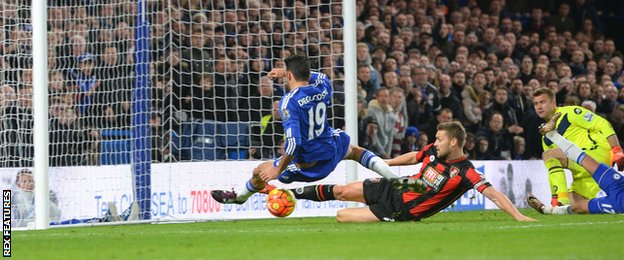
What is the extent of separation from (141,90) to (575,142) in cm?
531

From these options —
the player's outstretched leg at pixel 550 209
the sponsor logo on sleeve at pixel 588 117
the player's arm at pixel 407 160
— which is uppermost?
the sponsor logo on sleeve at pixel 588 117

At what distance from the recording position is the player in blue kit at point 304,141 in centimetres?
1148

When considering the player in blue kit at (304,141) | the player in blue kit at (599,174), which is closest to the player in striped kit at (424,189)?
the player in blue kit at (304,141)

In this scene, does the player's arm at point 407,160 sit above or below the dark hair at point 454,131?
below

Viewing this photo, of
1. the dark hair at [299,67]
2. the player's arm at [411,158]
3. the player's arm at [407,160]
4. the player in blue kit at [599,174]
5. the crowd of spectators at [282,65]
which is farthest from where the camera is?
the crowd of spectators at [282,65]

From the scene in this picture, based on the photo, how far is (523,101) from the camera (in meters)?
19.9

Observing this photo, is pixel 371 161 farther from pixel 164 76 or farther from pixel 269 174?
pixel 164 76

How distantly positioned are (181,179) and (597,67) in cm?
1082

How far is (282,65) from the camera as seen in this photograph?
1573 cm

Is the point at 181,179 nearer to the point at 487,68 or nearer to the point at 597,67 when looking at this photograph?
the point at 487,68

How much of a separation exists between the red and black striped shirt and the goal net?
3208 millimetres

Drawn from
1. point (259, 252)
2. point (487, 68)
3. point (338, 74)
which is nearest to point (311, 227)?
point (259, 252)

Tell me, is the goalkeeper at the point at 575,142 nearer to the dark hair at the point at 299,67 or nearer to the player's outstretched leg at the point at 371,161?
the player's outstretched leg at the point at 371,161

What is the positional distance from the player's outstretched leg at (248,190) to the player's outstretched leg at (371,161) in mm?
957
